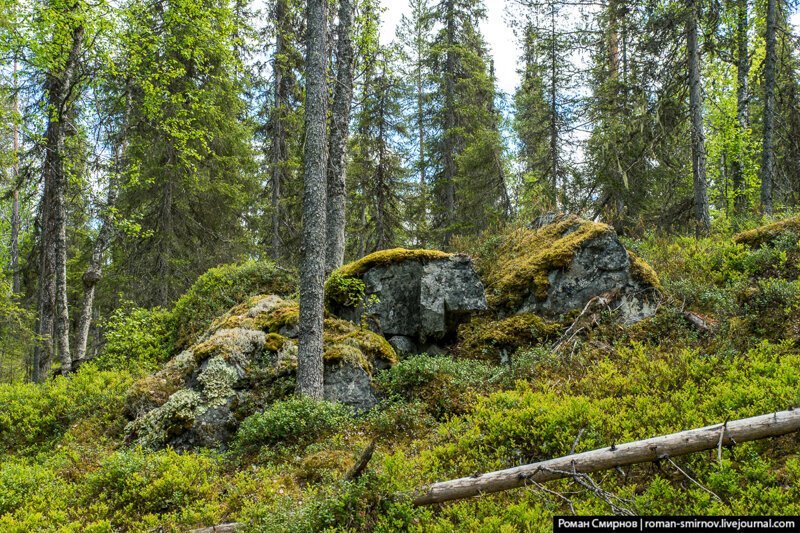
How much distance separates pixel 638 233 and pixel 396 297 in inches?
373

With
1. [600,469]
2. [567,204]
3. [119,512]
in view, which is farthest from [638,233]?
[119,512]

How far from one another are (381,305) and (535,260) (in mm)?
3595

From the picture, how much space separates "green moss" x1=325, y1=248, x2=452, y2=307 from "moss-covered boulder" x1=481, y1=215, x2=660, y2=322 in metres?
1.76

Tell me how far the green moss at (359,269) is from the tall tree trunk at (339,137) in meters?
1.32

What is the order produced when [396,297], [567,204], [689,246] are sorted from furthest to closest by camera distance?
1. [567,204]
2. [689,246]
3. [396,297]

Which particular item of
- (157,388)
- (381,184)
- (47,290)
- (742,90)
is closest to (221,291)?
(157,388)

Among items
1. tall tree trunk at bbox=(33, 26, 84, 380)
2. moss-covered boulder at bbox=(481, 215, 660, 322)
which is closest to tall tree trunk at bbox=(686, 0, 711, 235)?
moss-covered boulder at bbox=(481, 215, 660, 322)

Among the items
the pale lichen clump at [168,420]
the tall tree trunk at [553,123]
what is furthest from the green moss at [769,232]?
the pale lichen clump at [168,420]

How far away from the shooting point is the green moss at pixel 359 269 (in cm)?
979

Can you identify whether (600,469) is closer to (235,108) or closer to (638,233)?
(638,233)

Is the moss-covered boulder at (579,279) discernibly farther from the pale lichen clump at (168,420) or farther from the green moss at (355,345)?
the pale lichen clump at (168,420)

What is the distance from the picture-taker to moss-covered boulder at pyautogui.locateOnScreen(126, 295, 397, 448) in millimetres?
7469

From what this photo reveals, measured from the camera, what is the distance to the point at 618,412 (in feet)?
18.4

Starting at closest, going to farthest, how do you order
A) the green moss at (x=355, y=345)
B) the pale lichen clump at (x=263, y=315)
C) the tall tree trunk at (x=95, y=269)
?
1. the green moss at (x=355, y=345)
2. the pale lichen clump at (x=263, y=315)
3. the tall tree trunk at (x=95, y=269)
